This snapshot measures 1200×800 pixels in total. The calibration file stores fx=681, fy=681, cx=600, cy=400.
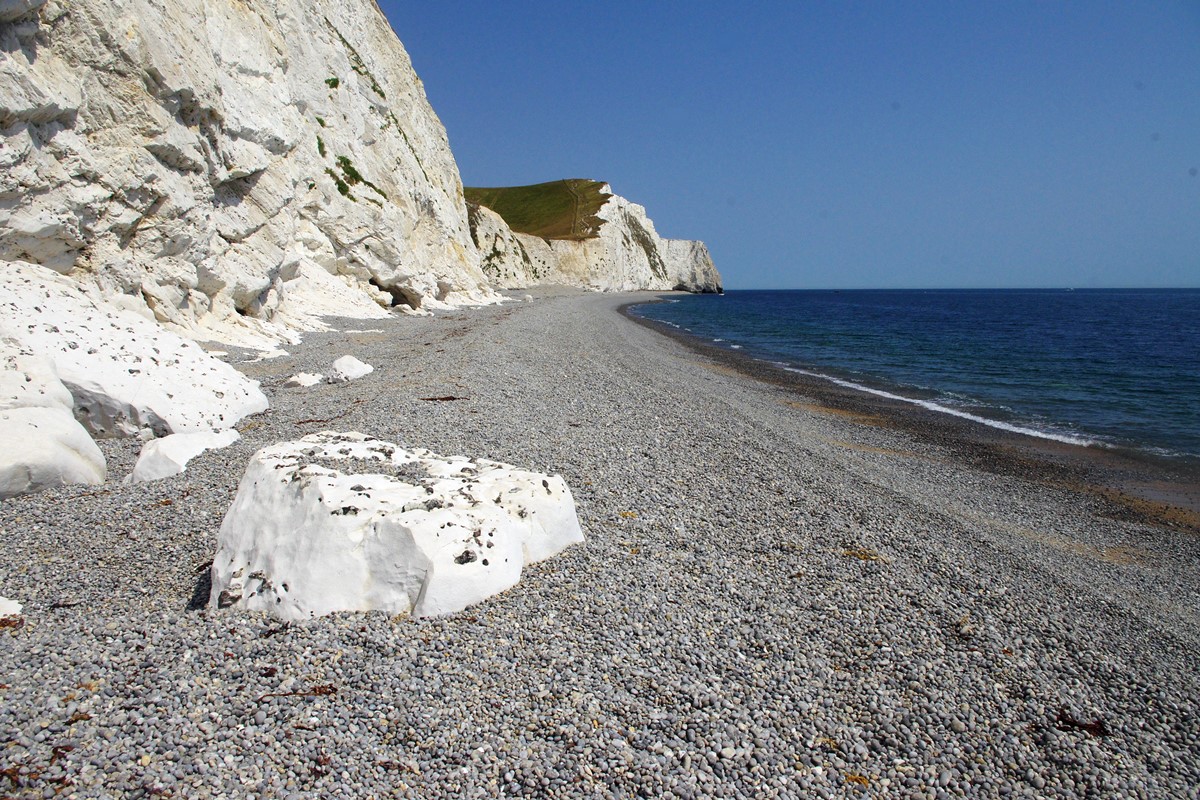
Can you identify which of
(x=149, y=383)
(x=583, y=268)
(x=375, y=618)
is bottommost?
(x=375, y=618)

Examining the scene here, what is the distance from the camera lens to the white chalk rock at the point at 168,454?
808 centimetres

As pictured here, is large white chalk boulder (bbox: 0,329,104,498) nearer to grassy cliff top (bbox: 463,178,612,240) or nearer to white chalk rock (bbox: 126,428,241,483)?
white chalk rock (bbox: 126,428,241,483)

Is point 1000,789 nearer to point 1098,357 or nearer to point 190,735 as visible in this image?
point 190,735

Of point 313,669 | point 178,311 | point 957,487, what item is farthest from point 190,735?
point 178,311

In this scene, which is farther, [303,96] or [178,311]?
[303,96]

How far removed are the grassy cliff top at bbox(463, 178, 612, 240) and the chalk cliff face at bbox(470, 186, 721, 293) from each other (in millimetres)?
2930

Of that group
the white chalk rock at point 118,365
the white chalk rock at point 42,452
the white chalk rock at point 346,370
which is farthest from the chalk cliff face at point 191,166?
the white chalk rock at point 42,452

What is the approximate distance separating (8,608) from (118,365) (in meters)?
5.86

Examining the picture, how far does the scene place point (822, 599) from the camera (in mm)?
6414

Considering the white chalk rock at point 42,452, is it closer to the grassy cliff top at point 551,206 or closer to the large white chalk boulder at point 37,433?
the large white chalk boulder at point 37,433

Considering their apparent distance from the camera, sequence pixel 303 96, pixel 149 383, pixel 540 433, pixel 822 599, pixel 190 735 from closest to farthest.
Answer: pixel 190 735, pixel 822 599, pixel 149 383, pixel 540 433, pixel 303 96

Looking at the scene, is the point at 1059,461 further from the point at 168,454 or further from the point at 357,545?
the point at 168,454

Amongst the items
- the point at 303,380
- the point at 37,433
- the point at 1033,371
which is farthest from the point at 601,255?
the point at 37,433

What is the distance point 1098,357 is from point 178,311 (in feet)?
122
